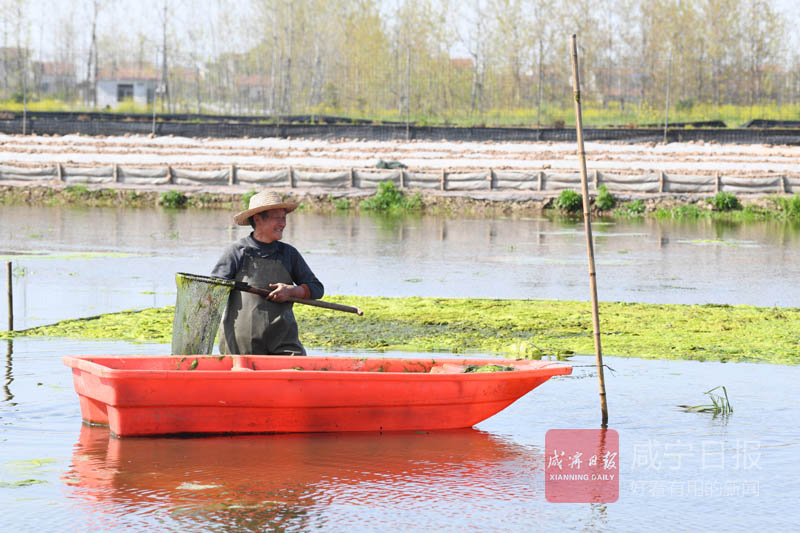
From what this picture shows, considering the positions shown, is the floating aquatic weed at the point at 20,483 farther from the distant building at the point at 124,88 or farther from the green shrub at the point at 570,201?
the distant building at the point at 124,88

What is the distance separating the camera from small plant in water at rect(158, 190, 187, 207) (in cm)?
3797

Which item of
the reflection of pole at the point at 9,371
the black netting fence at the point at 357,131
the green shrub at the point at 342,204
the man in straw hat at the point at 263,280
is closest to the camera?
the man in straw hat at the point at 263,280

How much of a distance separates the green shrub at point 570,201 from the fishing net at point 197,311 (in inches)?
1094

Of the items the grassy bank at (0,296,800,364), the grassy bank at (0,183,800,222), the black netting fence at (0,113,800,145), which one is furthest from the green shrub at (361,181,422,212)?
the grassy bank at (0,296,800,364)

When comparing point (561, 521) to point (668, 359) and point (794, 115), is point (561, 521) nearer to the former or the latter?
point (668, 359)

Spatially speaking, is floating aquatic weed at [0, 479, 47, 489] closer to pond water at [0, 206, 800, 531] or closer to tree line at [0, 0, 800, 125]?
pond water at [0, 206, 800, 531]

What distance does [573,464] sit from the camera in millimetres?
7895

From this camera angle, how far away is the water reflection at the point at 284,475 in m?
6.79

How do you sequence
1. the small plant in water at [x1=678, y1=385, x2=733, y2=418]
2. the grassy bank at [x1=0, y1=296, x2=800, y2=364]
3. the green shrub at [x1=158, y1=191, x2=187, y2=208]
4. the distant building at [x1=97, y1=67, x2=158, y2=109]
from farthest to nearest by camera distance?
the distant building at [x1=97, y1=67, x2=158, y2=109] < the green shrub at [x1=158, y1=191, x2=187, y2=208] < the grassy bank at [x1=0, y1=296, x2=800, y2=364] < the small plant in water at [x1=678, y1=385, x2=733, y2=418]

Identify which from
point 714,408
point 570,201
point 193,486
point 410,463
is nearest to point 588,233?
point 714,408

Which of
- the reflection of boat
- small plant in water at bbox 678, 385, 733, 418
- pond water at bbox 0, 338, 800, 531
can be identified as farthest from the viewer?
small plant in water at bbox 678, 385, 733, 418

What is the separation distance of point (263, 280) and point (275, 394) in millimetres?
892

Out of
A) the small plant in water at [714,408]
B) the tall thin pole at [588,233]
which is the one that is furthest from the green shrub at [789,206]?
the tall thin pole at [588,233]

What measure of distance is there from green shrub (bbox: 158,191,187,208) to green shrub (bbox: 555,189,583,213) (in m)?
12.0
